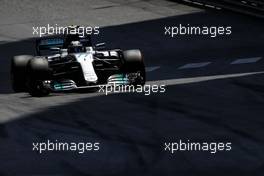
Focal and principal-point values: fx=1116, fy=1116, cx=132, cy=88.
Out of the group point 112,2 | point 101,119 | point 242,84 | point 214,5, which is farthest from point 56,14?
point 101,119

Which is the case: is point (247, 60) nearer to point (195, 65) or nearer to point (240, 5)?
point (195, 65)

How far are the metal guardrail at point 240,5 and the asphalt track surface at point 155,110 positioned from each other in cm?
53

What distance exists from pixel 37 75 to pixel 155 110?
12.7 ft

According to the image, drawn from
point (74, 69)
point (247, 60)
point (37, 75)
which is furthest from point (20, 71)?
point (247, 60)

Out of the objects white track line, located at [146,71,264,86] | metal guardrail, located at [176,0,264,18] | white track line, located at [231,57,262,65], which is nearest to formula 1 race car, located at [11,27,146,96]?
white track line, located at [146,71,264,86]

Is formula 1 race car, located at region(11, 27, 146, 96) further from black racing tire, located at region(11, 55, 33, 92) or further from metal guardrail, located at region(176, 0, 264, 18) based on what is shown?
metal guardrail, located at region(176, 0, 264, 18)

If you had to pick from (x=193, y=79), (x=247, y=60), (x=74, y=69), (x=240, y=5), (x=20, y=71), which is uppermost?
(x=74, y=69)

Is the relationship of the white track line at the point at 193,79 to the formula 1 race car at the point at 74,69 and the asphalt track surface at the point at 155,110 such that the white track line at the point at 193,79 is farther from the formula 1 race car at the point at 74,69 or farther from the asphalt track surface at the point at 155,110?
the formula 1 race car at the point at 74,69

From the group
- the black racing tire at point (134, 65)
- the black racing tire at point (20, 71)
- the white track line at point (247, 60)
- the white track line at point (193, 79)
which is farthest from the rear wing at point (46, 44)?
the white track line at point (247, 60)

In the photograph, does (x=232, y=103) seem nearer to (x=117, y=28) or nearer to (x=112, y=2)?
(x=117, y=28)

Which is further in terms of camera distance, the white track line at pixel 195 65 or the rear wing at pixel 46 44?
the white track line at pixel 195 65

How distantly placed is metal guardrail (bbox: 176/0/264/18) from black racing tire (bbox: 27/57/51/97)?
16973 mm

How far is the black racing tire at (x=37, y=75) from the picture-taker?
30219 millimetres

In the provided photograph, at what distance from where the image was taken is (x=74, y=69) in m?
30.8
